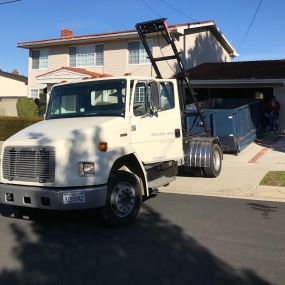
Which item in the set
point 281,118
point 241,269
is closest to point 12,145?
point 241,269

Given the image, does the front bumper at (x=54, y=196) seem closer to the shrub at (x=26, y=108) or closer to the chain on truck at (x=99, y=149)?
the chain on truck at (x=99, y=149)

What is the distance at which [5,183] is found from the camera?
6832 millimetres

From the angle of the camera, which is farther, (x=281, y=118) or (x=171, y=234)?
(x=281, y=118)

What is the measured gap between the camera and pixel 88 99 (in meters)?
7.71

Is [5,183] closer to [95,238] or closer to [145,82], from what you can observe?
[95,238]

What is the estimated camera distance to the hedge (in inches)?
840

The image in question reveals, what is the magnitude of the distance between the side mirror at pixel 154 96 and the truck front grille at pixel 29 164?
6.68ft

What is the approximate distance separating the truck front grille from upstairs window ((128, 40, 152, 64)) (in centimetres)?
1905

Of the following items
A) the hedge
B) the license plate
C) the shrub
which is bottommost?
the license plate

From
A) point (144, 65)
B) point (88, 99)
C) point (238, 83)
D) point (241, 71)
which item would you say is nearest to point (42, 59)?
point (144, 65)

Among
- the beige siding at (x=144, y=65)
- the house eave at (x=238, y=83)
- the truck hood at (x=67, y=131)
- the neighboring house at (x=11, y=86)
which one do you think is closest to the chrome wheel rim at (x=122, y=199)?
the truck hood at (x=67, y=131)

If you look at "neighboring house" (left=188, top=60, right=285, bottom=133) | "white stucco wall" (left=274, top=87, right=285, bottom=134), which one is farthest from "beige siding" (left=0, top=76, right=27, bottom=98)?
"white stucco wall" (left=274, top=87, right=285, bottom=134)

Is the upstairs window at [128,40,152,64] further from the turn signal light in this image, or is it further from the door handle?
the turn signal light

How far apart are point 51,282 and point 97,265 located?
660mm
